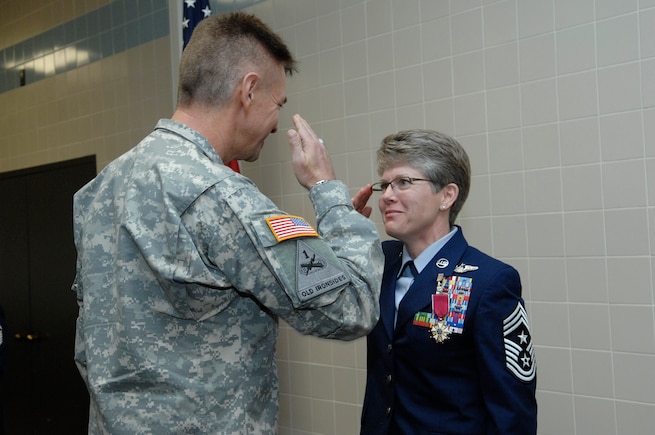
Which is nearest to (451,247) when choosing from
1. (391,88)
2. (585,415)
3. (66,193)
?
(585,415)

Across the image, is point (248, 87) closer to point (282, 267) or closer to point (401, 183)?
point (282, 267)

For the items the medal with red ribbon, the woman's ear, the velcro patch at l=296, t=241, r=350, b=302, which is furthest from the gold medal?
the velcro patch at l=296, t=241, r=350, b=302

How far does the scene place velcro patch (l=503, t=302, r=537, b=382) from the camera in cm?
173

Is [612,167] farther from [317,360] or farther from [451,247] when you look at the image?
[317,360]

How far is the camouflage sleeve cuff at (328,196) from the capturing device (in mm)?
1405

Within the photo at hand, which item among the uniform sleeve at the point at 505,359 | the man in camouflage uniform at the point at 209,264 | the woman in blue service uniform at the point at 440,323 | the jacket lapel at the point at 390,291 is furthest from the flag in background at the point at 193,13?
the uniform sleeve at the point at 505,359

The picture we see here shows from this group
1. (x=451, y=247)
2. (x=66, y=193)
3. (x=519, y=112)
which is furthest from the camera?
(x=66, y=193)

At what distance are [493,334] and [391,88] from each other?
1739 millimetres

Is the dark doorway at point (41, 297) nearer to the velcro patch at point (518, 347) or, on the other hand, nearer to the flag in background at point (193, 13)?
the flag in background at point (193, 13)

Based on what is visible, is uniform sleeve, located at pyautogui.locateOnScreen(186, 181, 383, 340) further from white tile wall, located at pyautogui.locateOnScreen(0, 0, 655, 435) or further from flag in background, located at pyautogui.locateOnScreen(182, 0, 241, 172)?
flag in background, located at pyautogui.locateOnScreen(182, 0, 241, 172)

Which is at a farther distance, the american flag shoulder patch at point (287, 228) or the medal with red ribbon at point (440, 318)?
the medal with red ribbon at point (440, 318)

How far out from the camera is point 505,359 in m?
1.72

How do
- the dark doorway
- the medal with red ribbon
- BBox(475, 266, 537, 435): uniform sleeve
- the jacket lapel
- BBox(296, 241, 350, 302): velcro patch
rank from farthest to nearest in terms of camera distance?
the dark doorway
the jacket lapel
the medal with red ribbon
BBox(475, 266, 537, 435): uniform sleeve
BBox(296, 241, 350, 302): velcro patch

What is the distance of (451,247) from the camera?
76.8 inches
